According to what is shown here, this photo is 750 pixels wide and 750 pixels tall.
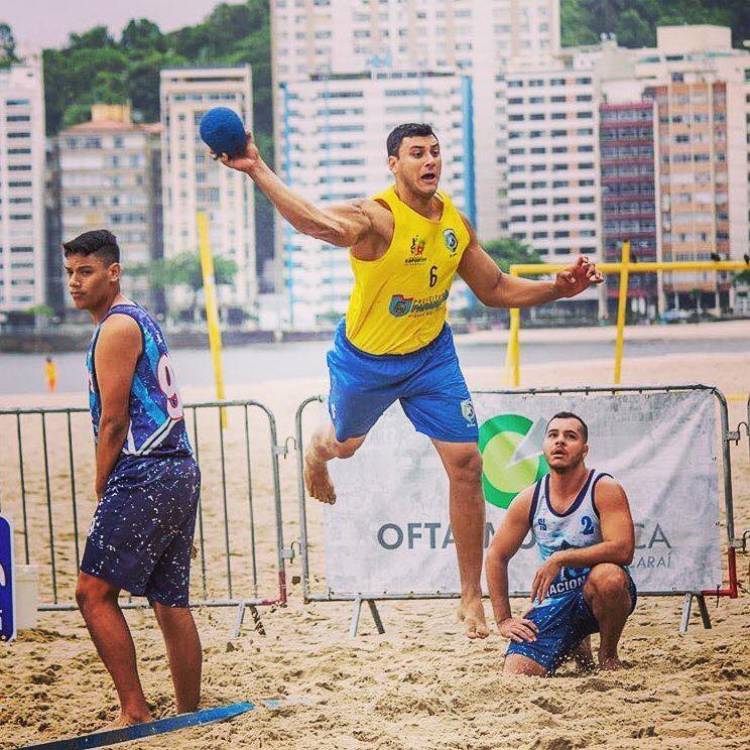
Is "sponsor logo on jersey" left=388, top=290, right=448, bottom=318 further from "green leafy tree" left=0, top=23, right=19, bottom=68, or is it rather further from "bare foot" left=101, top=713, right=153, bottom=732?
"green leafy tree" left=0, top=23, right=19, bottom=68

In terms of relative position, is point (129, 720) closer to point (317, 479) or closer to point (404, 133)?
point (317, 479)

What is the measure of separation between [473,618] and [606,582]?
61 cm

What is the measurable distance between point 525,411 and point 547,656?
1.08 metres

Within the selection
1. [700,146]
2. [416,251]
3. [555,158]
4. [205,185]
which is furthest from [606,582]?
[205,185]

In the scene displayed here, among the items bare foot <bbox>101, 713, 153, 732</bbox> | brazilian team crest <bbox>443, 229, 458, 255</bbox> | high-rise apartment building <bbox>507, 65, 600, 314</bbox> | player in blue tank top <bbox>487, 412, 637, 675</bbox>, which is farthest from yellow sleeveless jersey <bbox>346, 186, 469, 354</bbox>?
high-rise apartment building <bbox>507, 65, 600, 314</bbox>

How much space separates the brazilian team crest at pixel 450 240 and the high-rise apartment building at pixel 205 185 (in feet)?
29.3

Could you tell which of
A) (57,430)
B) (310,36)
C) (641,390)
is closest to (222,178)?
(310,36)

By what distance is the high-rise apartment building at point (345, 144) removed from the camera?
11.9 metres

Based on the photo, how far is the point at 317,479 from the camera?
5000mm

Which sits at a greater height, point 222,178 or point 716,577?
point 222,178

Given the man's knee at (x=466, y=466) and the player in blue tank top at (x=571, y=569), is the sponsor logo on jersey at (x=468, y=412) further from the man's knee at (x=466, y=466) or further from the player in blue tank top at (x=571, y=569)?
the player in blue tank top at (x=571, y=569)

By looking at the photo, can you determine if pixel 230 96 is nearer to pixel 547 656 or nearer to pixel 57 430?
pixel 57 430

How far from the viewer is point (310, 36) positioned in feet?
40.5

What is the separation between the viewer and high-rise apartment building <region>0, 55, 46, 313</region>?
12758 millimetres
